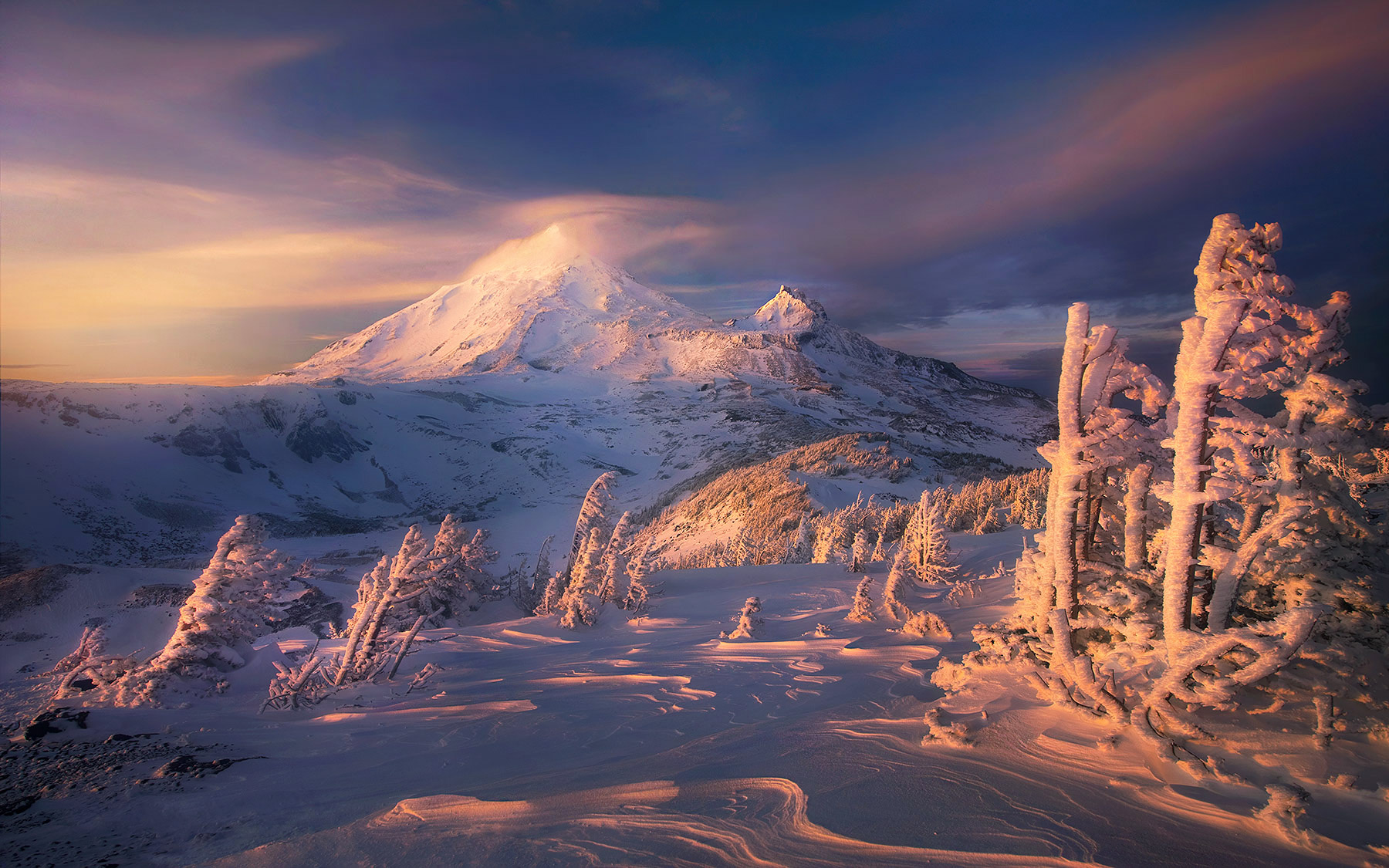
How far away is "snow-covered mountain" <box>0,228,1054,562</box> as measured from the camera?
47906 mm

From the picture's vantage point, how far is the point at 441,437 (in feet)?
268

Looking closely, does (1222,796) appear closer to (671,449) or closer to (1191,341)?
(1191,341)

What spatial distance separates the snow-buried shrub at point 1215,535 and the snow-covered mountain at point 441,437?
4416cm

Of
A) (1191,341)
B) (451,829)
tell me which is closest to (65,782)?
(451,829)

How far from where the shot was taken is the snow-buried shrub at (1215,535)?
13.3 ft

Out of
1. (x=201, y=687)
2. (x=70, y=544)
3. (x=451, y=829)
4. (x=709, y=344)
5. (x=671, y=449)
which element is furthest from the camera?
(x=709, y=344)

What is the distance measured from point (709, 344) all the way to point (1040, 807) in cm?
15439

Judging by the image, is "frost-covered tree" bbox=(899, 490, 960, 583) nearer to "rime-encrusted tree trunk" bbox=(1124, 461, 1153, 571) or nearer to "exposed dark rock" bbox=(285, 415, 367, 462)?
"rime-encrusted tree trunk" bbox=(1124, 461, 1153, 571)

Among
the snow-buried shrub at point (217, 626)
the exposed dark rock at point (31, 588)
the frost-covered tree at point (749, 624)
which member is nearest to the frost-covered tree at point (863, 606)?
the frost-covered tree at point (749, 624)

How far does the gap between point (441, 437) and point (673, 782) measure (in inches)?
3338

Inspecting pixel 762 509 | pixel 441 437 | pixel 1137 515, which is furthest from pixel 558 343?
pixel 1137 515

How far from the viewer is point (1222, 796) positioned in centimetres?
367

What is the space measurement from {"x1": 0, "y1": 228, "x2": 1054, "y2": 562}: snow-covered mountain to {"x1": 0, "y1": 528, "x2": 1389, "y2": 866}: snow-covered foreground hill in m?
42.4

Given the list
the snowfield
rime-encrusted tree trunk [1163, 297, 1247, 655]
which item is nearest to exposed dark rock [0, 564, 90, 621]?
the snowfield
